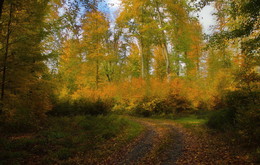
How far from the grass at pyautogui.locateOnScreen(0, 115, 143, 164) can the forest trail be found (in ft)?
2.94

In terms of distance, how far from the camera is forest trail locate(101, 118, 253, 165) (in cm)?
567

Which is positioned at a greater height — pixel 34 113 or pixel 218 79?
pixel 218 79

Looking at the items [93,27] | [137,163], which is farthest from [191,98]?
[93,27]

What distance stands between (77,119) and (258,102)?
33.5 ft

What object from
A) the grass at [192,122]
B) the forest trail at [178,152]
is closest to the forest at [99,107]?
the forest trail at [178,152]

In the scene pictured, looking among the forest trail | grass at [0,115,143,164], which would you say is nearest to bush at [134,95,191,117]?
grass at [0,115,143,164]

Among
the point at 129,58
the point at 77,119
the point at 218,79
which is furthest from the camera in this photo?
the point at 129,58

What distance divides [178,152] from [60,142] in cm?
510

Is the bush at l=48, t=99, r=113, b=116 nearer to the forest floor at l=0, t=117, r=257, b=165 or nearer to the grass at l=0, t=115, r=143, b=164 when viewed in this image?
the grass at l=0, t=115, r=143, b=164

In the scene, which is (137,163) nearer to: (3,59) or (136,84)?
(3,59)

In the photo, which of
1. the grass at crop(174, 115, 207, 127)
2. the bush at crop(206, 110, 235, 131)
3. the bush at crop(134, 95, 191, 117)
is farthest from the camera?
the bush at crop(134, 95, 191, 117)

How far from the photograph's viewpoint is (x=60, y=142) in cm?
752

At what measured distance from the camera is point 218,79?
53.9 ft

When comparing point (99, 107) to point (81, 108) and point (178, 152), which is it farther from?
point (178, 152)
